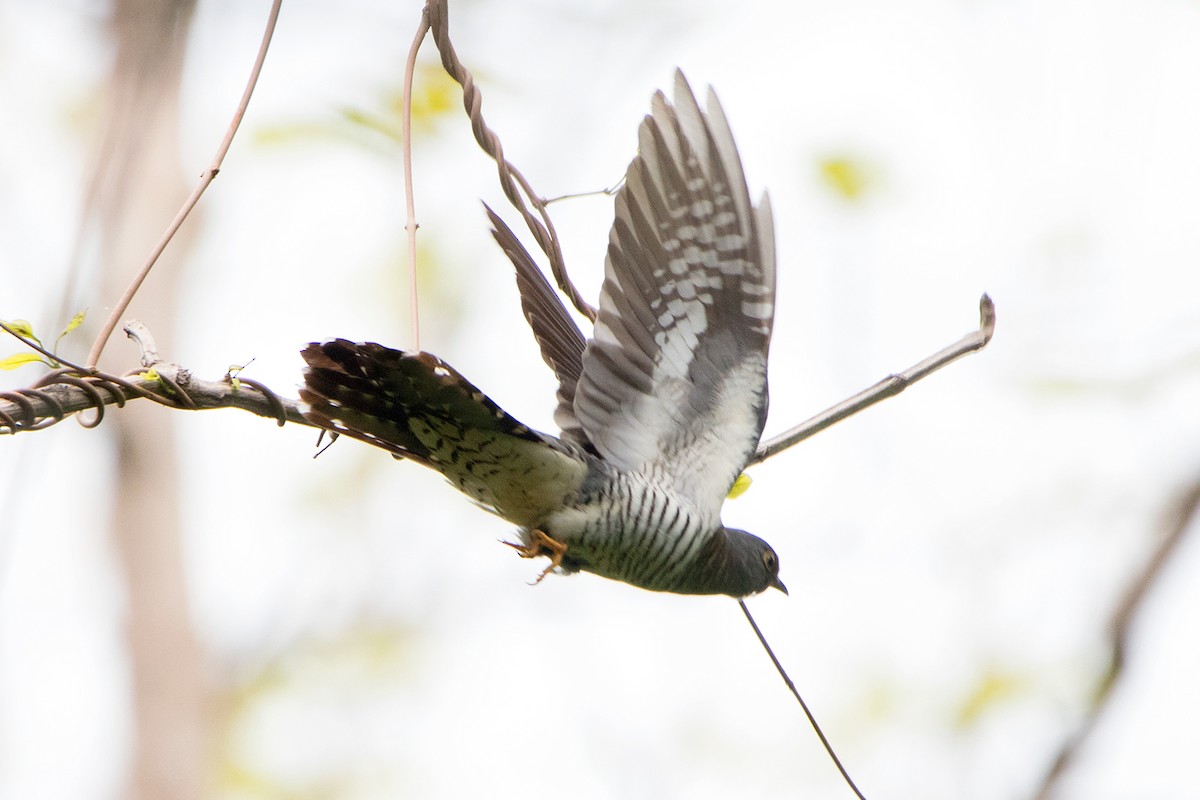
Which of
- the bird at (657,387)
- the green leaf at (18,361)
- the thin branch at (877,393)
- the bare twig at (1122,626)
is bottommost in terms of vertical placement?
the bare twig at (1122,626)

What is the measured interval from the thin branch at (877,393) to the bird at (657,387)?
98 mm

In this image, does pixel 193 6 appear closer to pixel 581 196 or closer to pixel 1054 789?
pixel 581 196

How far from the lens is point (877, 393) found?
7.85 ft

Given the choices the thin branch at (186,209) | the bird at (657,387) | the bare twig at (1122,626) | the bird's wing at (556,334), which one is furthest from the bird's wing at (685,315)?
the bare twig at (1122,626)

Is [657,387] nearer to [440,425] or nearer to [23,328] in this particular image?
[440,425]

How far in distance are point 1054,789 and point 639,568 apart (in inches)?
61.3

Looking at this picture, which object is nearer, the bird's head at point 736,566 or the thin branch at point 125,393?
the thin branch at point 125,393

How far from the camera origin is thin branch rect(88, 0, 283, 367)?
1664mm

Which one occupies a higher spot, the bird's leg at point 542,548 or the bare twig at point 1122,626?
the bird's leg at point 542,548

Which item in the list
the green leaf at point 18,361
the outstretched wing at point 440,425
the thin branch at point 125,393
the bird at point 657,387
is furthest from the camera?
the bird at point 657,387

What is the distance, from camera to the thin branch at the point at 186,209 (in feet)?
5.46

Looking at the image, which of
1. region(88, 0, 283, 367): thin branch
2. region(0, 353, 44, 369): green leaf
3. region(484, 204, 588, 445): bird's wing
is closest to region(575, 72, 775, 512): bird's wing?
region(484, 204, 588, 445): bird's wing

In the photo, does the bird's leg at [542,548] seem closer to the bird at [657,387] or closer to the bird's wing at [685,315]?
the bird at [657,387]

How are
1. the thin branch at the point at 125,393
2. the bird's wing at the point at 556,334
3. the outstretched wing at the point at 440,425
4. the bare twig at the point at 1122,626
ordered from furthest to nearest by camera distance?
1. the bird's wing at the point at 556,334
2. the outstretched wing at the point at 440,425
3. the thin branch at the point at 125,393
4. the bare twig at the point at 1122,626
